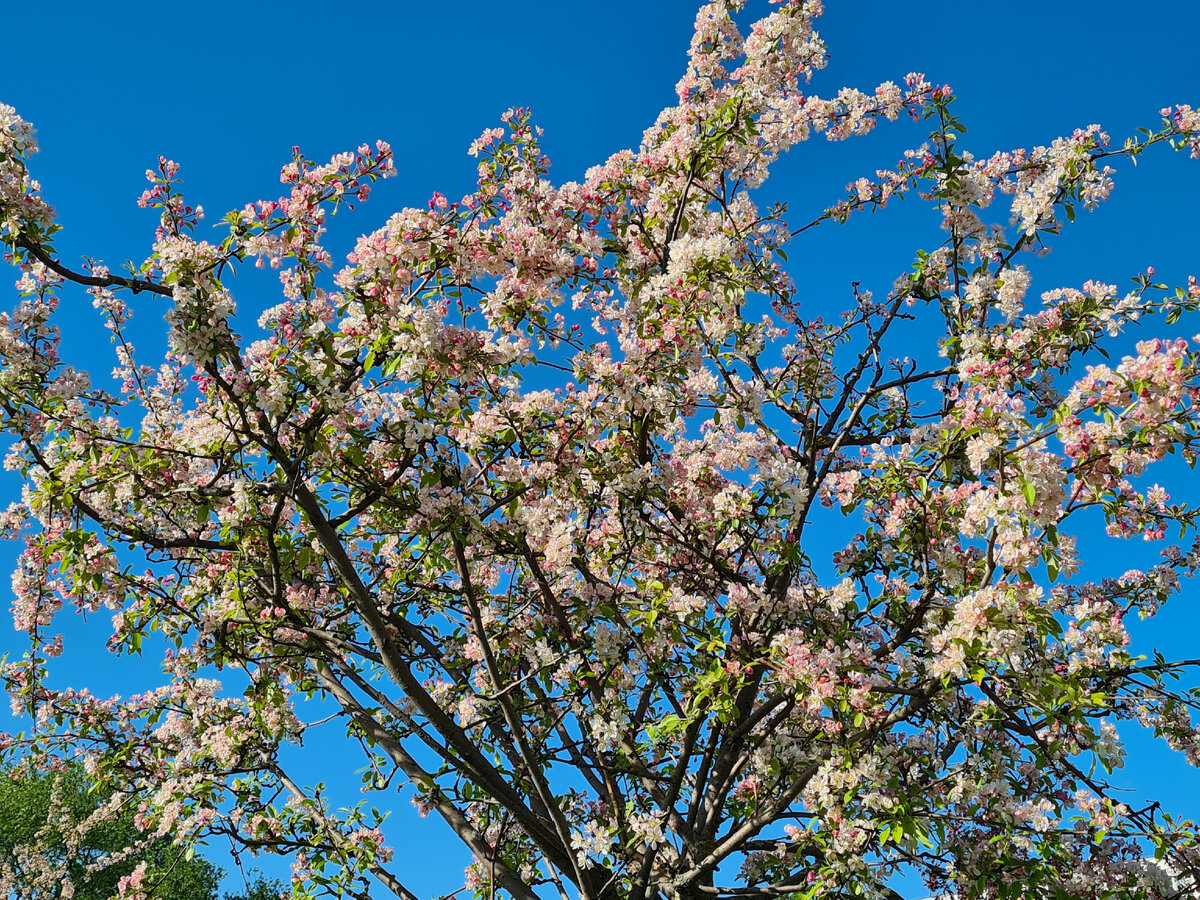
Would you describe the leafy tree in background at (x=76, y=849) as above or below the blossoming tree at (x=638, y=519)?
above

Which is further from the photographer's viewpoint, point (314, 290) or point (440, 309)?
point (314, 290)

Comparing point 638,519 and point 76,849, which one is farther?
point 76,849

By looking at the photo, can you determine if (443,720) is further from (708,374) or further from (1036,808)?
(1036,808)

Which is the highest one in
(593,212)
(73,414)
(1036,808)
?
(593,212)

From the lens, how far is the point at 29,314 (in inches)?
202

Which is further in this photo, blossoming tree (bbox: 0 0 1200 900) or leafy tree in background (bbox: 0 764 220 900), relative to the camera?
leafy tree in background (bbox: 0 764 220 900)

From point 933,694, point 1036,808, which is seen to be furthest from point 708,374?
point 1036,808

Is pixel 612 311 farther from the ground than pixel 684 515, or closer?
farther from the ground

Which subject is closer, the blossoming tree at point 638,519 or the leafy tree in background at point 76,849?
the blossoming tree at point 638,519

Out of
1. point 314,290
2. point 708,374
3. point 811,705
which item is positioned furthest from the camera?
point 708,374

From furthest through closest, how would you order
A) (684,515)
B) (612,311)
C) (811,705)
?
1. (612,311)
2. (684,515)
3. (811,705)

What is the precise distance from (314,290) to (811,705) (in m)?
3.68

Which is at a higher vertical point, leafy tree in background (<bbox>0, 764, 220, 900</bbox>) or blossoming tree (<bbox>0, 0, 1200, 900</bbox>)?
leafy tree in background (<bbox>0, 764, 220, 900</bbox>)

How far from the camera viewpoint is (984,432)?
14.2 ft
